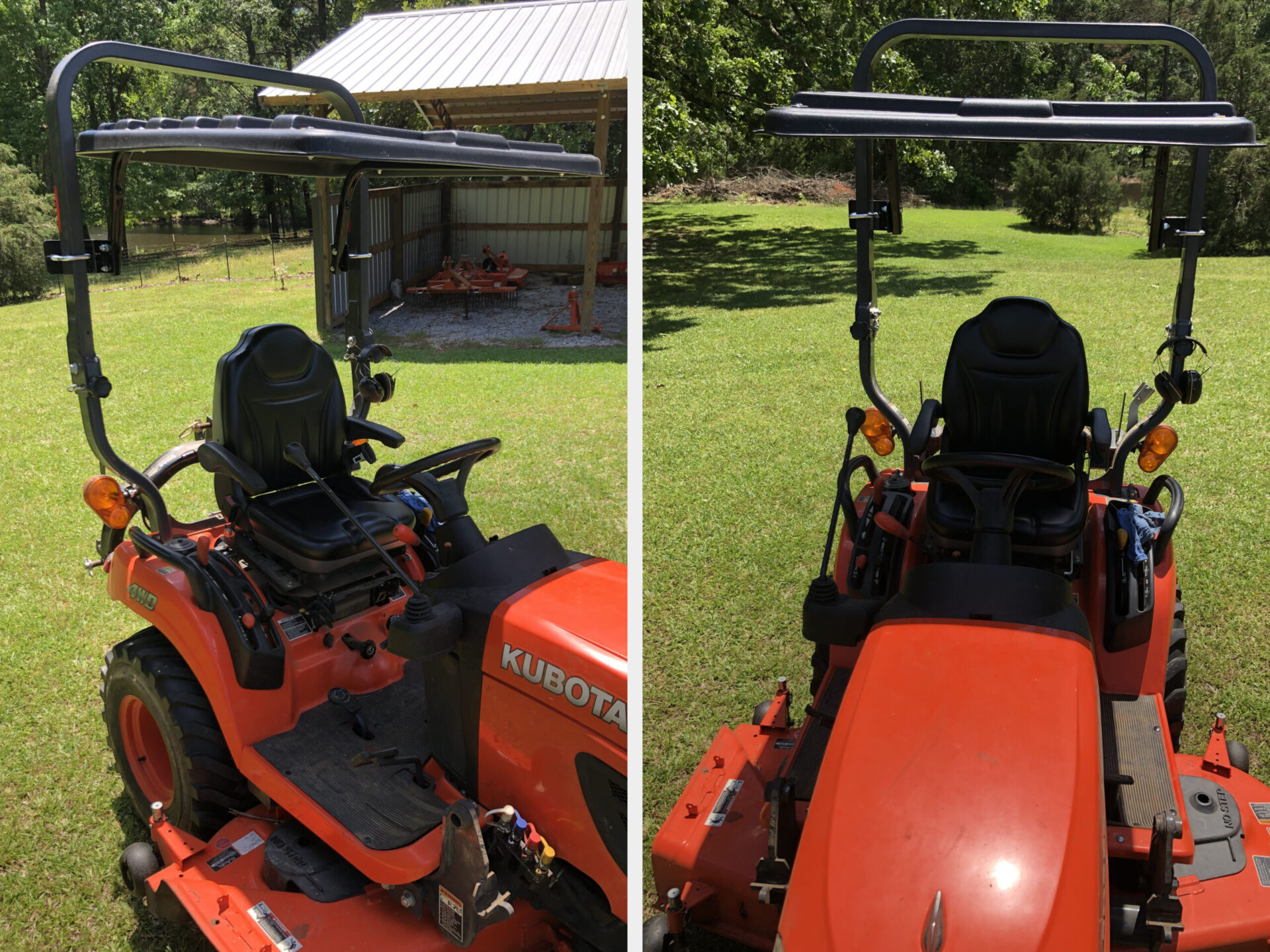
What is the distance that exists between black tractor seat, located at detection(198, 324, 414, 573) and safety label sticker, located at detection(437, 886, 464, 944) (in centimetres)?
119

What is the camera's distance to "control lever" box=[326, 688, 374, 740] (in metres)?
3.36

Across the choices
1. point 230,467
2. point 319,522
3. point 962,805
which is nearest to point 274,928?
point 319,522

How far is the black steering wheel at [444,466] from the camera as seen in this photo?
9.46 ft

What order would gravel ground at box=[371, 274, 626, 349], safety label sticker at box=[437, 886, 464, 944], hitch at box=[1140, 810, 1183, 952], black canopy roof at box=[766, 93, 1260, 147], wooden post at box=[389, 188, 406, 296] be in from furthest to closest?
wooden post at box=[389, 188, 406, 296] < gravel ground at box=[371, 274, 626, 349] < safety label sticker at box=[437, 886, 464, 944] < hitch at box=[1140, 810, 1183, 952] < black canopy roof at box=[766, 93, 1260, 147]

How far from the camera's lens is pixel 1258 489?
6109 millimetres

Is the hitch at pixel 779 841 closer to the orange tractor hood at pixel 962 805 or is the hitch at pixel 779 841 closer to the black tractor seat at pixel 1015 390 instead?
the orange tractor hood at pixel 962 805

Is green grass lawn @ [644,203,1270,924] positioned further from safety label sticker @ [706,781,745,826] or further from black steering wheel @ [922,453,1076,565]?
black steering wheel @ [922,453,1076,565]

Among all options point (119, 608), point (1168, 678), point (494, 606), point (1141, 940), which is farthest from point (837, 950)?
point (119, 608)

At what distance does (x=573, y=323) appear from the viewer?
12906 mm

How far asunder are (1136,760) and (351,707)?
98.2 inches

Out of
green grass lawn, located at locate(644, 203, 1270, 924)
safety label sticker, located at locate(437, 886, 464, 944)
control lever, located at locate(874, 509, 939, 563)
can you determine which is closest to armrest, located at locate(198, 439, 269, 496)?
safety label sticker, located at locate(437, 886, 464, 944)

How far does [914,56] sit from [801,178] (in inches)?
Result: 193

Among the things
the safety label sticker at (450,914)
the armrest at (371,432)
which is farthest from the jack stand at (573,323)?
the safety label sticker at (450,914)

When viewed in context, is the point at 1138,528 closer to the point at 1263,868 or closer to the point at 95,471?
the point at 1263,868
